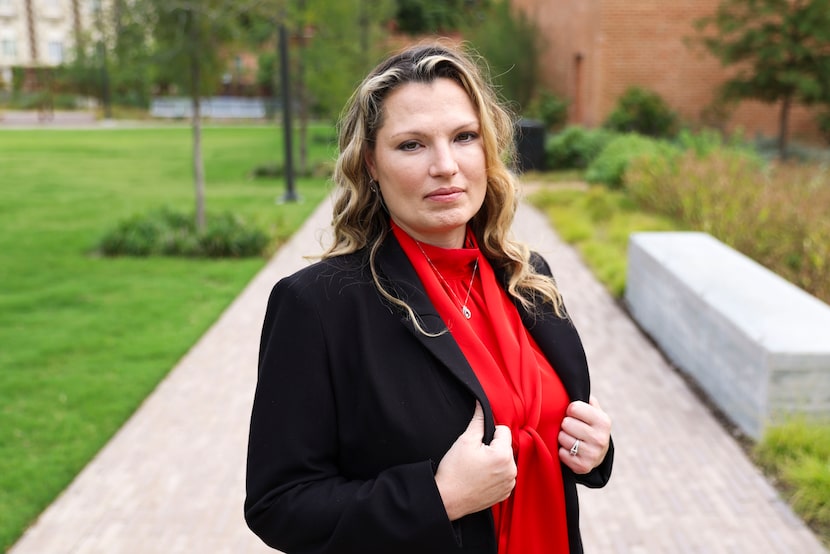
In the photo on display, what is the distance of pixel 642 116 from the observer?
21.6 m

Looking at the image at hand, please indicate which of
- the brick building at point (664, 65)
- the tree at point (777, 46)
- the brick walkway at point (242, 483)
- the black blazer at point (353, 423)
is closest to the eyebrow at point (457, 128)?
the black blazer at point (353, 423)

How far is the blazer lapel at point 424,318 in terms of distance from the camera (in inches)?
70.9

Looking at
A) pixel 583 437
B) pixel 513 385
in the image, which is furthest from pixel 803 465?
pixel 513 385

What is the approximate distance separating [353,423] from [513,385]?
1.17 feet

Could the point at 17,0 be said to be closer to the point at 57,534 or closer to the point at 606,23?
the point at 606,23

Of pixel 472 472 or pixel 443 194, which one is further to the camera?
pixel 443 194

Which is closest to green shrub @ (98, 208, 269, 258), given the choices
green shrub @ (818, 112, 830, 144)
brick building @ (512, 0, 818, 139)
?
brick building @ (512, 0, 818, 139)

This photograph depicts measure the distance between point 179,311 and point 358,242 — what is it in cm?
722

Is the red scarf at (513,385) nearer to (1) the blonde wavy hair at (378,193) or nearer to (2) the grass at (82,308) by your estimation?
(1) the blonde wavy hair at (378,193)

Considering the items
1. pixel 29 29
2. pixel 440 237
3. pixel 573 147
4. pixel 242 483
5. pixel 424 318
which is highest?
pixel 29 29

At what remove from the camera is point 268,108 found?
5022 centimetres

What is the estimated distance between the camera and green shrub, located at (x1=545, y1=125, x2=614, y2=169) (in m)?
20.8

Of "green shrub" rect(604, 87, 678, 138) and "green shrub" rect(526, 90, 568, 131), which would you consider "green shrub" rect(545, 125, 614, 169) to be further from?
"green shrub" rect(526, 90, 568, 131)

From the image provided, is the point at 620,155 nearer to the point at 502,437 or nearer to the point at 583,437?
the point at 583,437
